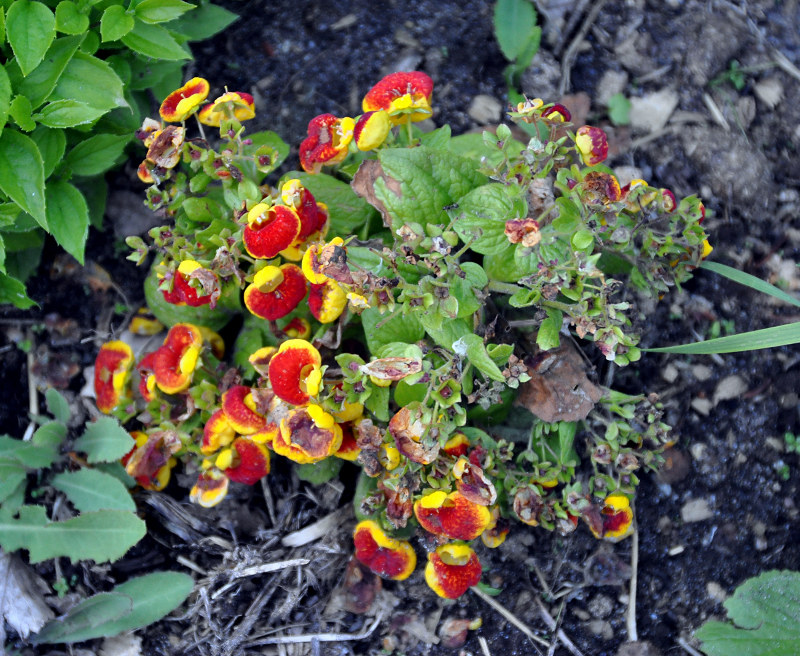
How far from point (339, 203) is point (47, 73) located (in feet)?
3.23

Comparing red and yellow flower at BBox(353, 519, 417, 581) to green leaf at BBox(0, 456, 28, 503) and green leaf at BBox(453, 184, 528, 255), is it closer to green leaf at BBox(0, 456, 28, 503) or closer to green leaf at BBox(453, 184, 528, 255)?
green leaf at BBox(453, 184, 528, 255)

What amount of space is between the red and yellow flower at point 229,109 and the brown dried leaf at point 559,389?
3.79 ft

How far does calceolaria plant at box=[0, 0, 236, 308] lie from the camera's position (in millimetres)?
2129

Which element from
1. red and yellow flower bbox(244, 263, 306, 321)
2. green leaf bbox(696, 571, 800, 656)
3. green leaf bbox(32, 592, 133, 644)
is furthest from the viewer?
green leaf bbox(32, 592, 133, 644)

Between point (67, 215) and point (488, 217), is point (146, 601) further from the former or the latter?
point (488, 217)

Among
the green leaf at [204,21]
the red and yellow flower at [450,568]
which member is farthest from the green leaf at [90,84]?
the red and yellow flower at [450,568]

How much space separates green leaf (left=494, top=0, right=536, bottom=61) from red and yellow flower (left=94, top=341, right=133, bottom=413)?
1.86 m

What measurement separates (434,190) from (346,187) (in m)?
0.43

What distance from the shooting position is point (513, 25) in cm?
289

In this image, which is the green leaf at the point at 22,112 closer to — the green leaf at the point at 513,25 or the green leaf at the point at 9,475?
the green leaf at the point at 9,475

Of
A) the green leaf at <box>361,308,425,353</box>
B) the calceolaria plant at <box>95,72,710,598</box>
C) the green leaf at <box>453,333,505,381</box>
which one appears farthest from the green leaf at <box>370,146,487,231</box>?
the green leaf at <box>453,333,505,381</box>

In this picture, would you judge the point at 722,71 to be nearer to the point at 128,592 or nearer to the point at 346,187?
the point at 346,187

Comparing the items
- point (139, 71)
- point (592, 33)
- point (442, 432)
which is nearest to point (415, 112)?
point (442, 432)

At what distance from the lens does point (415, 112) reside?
211cm
